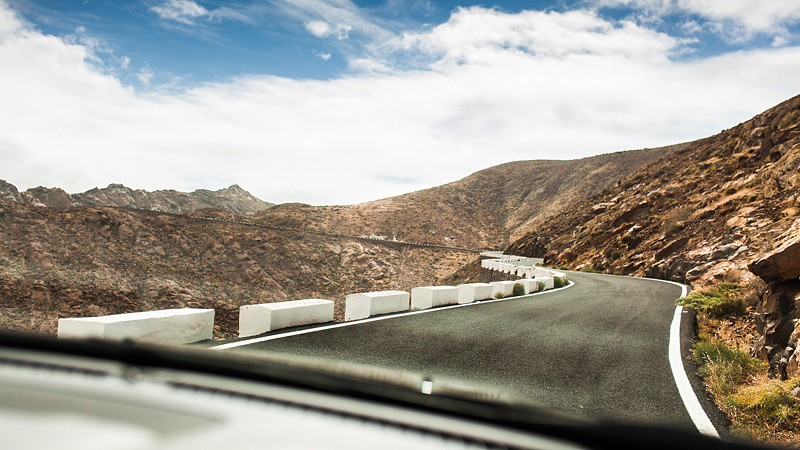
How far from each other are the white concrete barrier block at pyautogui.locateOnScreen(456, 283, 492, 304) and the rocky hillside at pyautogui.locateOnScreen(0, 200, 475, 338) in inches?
730

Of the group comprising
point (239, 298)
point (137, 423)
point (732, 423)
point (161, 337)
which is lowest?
point (239, 298)

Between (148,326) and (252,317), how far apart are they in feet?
6.75

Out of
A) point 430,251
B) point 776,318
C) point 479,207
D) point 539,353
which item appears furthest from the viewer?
point 479,207

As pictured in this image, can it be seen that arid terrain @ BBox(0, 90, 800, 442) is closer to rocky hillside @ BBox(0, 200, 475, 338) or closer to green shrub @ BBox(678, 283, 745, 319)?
rocky hillside @ BBox(0, 200, 475, 338)

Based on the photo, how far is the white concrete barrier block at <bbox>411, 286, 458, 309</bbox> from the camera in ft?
40.9

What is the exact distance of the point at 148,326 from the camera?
6051 mm

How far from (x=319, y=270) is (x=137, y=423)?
5533cm

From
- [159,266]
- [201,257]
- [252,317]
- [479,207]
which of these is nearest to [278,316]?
[252,317]

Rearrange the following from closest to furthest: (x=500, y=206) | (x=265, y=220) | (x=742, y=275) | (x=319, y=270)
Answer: (x=742, y=275) → (x=319, y=270) → (x=265, y=220) → (x=500, y=206)

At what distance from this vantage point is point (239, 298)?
3922 cm

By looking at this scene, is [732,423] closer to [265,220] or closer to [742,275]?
[742,275]

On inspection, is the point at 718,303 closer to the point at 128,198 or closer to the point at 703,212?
the point at 703,212

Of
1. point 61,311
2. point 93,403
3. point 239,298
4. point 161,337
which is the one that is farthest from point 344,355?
point 239,298

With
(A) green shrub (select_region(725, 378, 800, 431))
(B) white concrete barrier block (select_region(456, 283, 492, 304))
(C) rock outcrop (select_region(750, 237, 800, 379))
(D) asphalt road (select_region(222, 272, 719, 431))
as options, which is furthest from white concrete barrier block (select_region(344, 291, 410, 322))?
(C) rock outcrop (select_region(750, 237, 800, 379))
